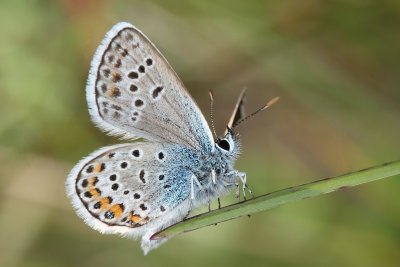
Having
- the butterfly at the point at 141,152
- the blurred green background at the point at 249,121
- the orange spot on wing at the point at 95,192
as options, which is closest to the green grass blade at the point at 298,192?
the butterfly at the point at 141,152

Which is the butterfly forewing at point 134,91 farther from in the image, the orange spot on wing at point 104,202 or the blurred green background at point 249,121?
the blurred green background at point 249,121

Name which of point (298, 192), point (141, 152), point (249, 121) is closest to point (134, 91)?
point (141, 152)

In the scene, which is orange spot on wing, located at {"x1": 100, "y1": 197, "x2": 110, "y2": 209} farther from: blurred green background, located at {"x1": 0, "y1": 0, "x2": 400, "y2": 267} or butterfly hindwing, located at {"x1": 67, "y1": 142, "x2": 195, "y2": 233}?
blurred green background, located at {"x1": 0, "y1": 0, "x2": 400, "y2": 267}

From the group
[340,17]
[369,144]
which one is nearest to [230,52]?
[340,17]

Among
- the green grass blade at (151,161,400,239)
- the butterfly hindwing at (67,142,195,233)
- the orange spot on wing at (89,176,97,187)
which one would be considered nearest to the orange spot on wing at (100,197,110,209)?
the butterfly hindwing at (67,142,195,233)

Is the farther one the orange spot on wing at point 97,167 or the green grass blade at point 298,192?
the orange spot on wing at point 97,167

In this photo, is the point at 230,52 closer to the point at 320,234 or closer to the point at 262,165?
the point at 262,165
